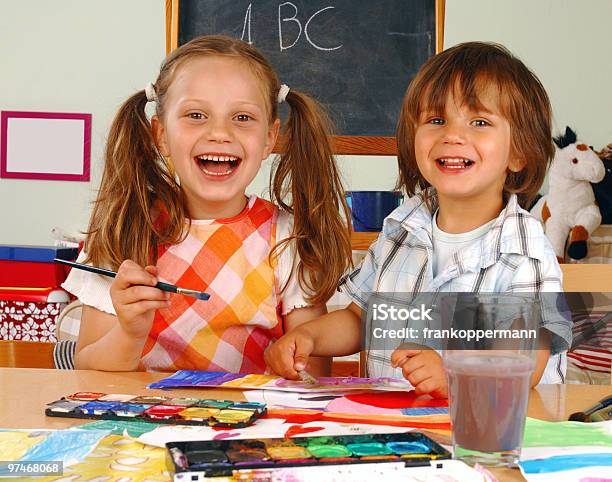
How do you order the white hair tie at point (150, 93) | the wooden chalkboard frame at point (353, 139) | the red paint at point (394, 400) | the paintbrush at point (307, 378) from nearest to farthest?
the red paint at point (394, 400)
the paintbrush at point (307, 378)
the white hair tie at point (150, 93)
the wooden chalkboard frame at point (353, 139)

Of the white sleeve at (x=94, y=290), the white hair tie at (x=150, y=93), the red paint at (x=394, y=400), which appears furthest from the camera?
the white hair tie at (x=150, y=93)

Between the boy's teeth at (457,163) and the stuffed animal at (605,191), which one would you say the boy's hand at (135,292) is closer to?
the boy's teeth at (457,163)

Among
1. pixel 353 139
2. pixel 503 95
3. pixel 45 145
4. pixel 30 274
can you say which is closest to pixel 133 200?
pixel 503 95

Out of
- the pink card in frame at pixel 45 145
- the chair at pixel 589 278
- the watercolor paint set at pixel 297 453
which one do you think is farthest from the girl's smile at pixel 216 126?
the pink card in frame at pixel 45 145

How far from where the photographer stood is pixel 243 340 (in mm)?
1277

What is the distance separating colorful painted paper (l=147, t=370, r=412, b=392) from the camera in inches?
34.5

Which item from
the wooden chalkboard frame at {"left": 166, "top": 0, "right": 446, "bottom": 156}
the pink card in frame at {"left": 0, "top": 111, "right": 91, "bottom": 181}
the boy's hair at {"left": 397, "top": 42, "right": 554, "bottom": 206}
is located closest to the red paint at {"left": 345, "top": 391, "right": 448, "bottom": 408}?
the boy's hair at {"left": 397, "top": 42, "right": 554, "bottom": 206}

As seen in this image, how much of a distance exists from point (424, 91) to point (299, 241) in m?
0.29

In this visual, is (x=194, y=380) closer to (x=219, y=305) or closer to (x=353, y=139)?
(x=219, y=305)

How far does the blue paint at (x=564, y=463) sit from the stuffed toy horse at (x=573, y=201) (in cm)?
253

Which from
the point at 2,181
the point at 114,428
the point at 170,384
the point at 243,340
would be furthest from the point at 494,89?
the point at 2,181

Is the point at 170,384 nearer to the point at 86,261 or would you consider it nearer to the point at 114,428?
the point at 114,428

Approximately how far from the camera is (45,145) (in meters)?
3.66

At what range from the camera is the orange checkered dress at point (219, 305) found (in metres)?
1.26
